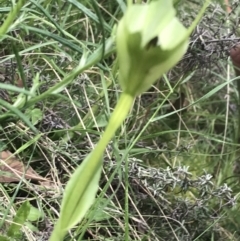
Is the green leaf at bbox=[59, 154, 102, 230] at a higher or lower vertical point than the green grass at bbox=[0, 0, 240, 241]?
higher

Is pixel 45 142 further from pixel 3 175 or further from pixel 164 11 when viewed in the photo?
pixel 164 11

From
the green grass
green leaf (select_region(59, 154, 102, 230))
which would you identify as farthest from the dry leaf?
green leaf (select_region(59, 154, 102, 230))

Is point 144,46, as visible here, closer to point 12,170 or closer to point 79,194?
point 79,194

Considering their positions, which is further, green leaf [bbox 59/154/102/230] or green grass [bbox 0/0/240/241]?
green grass [bbox 0/0/240/241]

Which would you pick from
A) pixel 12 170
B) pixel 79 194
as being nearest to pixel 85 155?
pixel 12 170

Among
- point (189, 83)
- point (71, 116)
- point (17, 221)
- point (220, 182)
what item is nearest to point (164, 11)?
point (17, 221)

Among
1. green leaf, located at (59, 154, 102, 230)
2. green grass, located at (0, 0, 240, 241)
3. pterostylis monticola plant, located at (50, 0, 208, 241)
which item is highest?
pterostylis monticola plant, located at (50, 0, 208, 241)

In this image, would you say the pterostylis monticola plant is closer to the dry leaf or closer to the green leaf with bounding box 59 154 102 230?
the green leaf with bounding box 59 154 102 230
